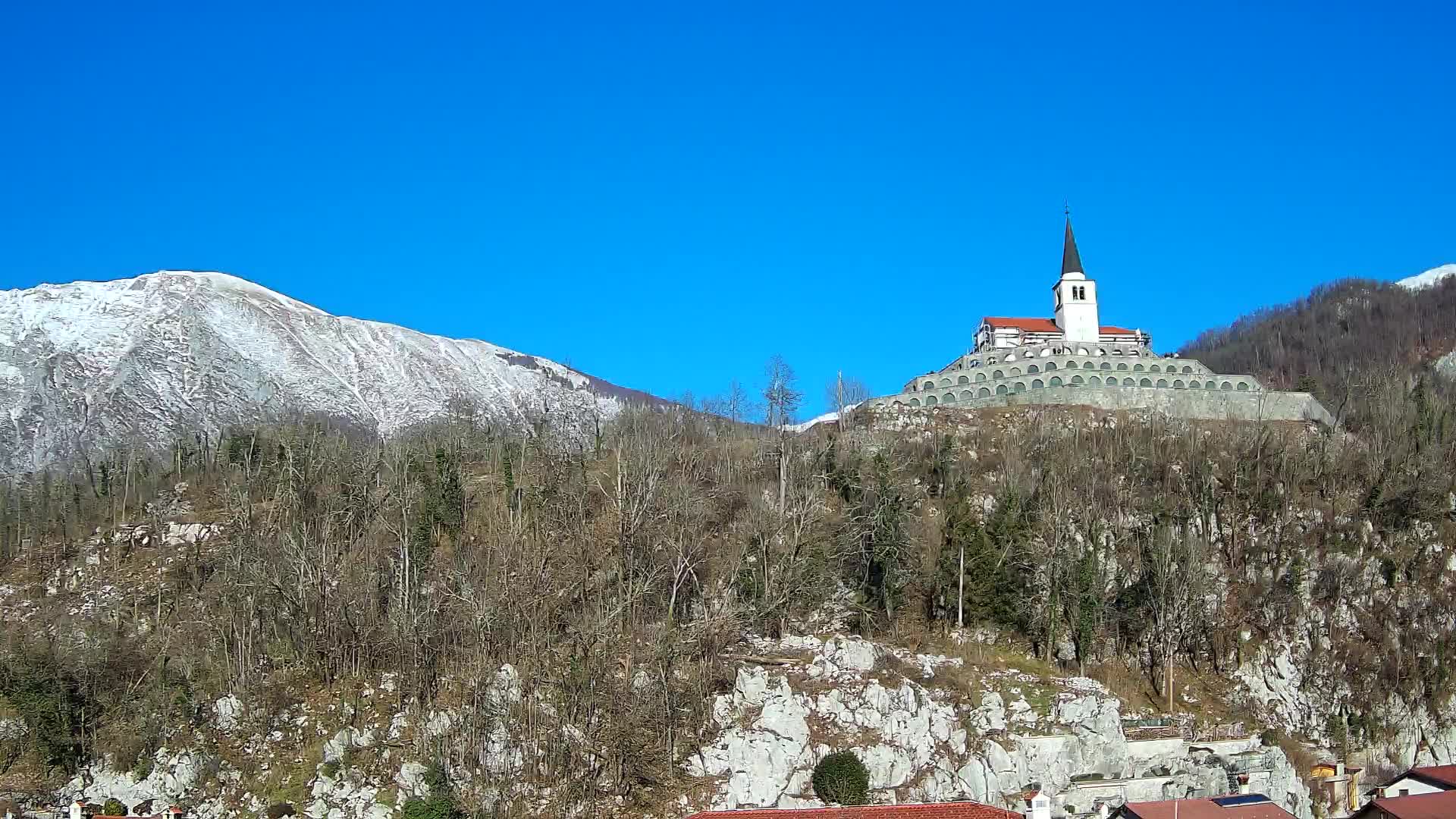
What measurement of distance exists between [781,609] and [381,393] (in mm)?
119071

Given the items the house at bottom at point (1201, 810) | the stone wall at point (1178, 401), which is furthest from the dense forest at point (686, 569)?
the house at bottom at point (1201, 810)

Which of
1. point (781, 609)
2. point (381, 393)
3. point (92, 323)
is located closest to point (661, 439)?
point (781, 609)

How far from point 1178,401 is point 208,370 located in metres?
118

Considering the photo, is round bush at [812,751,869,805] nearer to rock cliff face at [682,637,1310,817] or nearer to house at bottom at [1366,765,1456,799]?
rock cliff face at [682,637,1310,817]

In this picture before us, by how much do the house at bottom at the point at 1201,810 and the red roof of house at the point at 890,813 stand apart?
318 cm

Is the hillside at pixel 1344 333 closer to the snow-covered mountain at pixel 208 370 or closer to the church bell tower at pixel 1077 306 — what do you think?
the church bell tower at pixel 1077 306

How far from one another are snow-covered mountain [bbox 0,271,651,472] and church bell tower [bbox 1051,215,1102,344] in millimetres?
56132

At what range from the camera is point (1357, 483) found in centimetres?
6259

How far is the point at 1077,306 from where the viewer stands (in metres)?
A: 89.6

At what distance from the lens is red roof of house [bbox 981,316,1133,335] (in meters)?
90.8

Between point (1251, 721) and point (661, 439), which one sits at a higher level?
point (661, 439)

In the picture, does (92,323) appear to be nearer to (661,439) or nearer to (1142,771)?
(661,439)

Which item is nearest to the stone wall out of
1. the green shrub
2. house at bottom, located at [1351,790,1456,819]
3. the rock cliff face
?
the rock cliff face

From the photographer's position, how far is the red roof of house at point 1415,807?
34.0 metres
